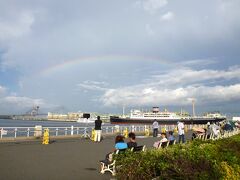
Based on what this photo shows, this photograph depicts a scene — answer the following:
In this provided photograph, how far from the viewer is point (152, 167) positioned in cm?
779

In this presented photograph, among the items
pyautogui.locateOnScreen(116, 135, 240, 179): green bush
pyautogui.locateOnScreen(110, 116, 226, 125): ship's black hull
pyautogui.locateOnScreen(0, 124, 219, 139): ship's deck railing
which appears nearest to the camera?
pyautogui.locateOnScreen(116, 135, 240, 179): green bush

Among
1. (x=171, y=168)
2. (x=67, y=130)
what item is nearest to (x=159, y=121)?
(x=67, y=130)

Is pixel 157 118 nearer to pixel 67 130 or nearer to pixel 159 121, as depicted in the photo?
pixel 159 121

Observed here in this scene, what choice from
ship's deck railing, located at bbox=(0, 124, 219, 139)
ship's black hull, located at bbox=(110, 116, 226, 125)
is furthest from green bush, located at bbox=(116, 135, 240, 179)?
ship's black hull, located at bbox=(110, 116, 226, 125)

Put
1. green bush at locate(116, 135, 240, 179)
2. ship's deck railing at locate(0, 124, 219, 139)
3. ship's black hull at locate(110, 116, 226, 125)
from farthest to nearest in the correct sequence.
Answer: ship's black hull at locate(110, 116, 226, 125)
ship's deck railing at locate(0, 124, 219, 139)
green bush at locate(116, 135, 240, 179)

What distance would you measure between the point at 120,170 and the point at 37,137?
20.6 metres

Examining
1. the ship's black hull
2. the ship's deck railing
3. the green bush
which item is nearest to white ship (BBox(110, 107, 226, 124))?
the ship's black hull

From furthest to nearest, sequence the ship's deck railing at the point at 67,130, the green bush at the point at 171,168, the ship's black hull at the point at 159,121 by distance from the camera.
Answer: the ship's black hull at the point at 159,121, the ship's deck railing at the point at 67,130, the green bush at the point at 171,168

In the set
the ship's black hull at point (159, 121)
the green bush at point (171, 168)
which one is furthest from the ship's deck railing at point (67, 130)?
the ship's black hull at point (159, 121)

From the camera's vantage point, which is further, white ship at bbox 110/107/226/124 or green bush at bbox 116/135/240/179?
white ship at bbox 110/107/226/124

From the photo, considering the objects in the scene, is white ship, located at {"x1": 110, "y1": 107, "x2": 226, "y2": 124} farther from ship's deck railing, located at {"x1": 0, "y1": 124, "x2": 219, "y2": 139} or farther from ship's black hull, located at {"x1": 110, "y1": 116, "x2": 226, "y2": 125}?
ship's deck railing, located at {"x1": 0, "y1": 124, "x2": 219, "y2": 139}

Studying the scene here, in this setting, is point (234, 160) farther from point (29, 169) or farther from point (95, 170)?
point (29, 169)

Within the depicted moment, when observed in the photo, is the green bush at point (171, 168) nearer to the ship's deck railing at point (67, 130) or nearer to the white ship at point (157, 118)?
the ship's deck railing at point (67, 130)

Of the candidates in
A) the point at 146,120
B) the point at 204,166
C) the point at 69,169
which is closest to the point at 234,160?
the point at 204,166
